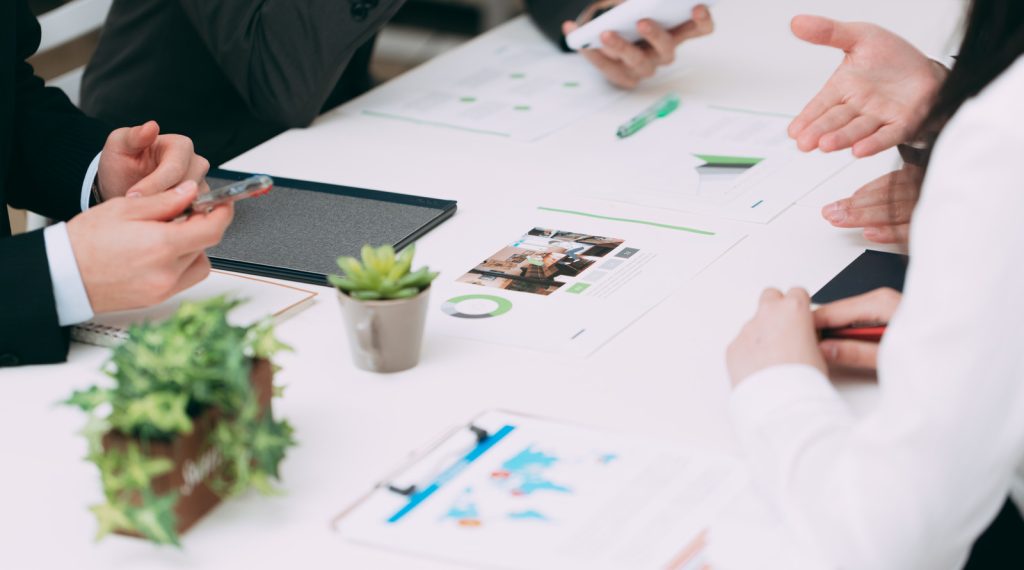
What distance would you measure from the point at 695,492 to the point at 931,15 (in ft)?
5.19

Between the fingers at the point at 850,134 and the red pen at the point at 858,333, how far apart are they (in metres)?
0.40

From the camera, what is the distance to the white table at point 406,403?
32.0 inches

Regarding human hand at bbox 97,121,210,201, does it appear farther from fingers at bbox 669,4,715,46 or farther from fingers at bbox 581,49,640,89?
fingers at bbox 669,4,715,46

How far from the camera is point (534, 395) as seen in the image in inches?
39.4

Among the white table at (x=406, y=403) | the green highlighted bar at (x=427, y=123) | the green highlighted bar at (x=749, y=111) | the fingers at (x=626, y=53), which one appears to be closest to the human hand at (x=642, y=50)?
the fingers at (x=626, y=53)

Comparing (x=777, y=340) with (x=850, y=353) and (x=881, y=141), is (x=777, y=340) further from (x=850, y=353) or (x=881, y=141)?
(x=881, y=141)

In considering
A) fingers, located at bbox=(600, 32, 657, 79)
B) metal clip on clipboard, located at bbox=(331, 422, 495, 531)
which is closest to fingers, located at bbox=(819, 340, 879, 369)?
metal clip on clipboard, located at bbox=(331, 422, 495, 531)

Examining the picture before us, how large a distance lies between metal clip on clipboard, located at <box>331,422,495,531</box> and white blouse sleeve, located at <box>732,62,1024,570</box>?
0.25 metres

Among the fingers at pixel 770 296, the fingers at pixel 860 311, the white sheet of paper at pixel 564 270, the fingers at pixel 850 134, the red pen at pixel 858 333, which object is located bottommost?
the white sheet of paper at pixel 564 270

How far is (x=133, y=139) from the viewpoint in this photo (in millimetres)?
1395

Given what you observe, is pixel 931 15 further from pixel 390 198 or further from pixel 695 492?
pixel 695 492

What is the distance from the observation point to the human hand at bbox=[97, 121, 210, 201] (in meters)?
1.33

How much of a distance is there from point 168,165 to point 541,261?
0.44 meters

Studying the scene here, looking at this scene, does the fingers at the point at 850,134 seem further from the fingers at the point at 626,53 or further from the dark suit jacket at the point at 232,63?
the dark suit jacket at the point at 232,63
